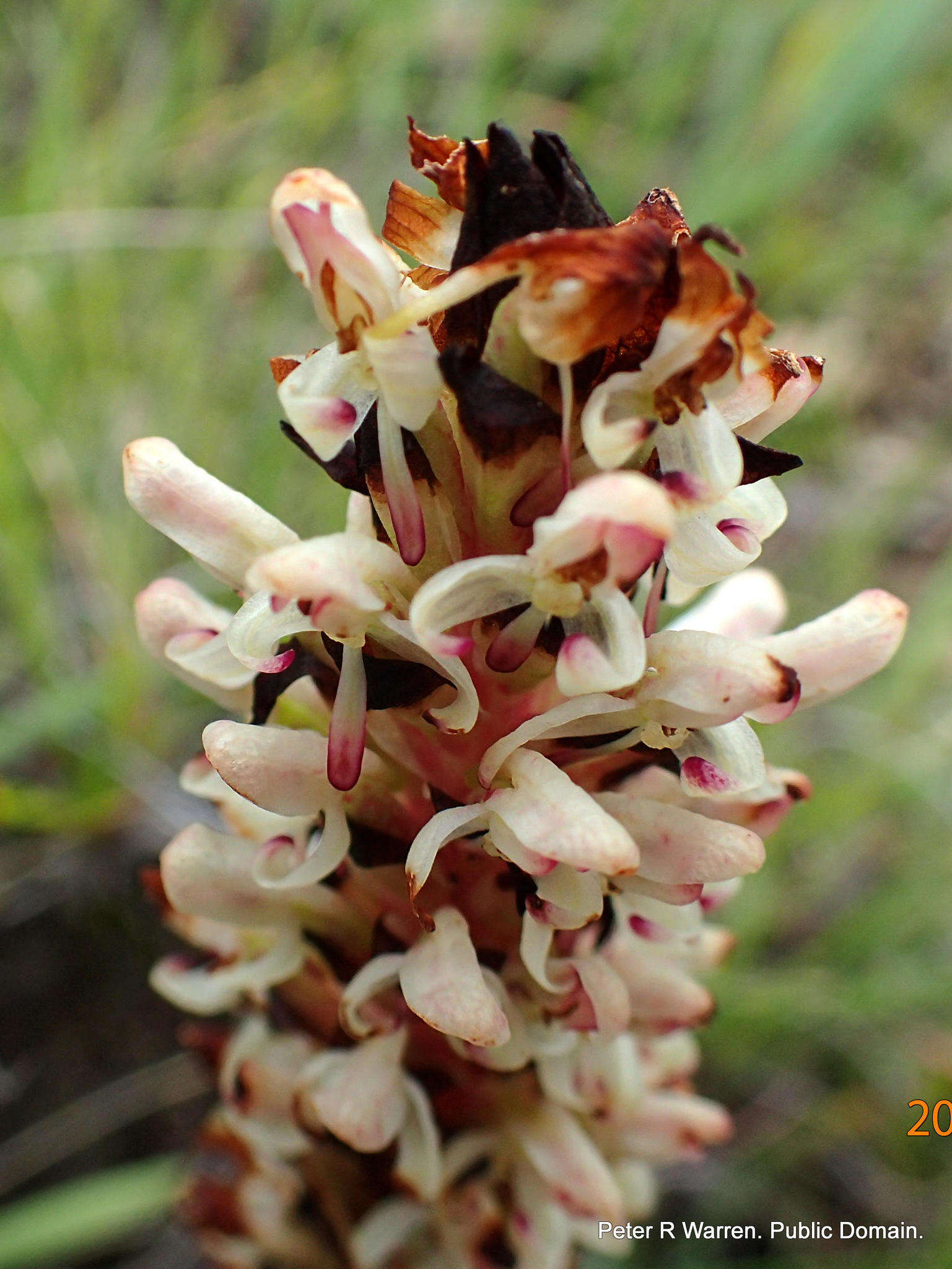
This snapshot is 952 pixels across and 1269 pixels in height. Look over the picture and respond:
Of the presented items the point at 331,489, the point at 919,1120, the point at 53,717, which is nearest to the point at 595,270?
the point at 53,717

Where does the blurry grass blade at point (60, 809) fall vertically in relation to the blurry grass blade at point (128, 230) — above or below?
below

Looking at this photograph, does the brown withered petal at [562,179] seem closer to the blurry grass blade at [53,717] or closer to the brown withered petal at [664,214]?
the brown withered petal at [664,214]

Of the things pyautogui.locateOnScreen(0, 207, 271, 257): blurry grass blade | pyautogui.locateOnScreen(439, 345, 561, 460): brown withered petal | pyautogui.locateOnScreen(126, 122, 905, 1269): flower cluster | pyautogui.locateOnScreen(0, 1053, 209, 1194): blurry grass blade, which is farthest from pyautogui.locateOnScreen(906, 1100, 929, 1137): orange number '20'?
pyautogui.locateOnScreen(0, 207, 271, 257): blurry grass blade

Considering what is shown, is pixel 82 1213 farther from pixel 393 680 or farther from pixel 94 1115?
pixel 393 680

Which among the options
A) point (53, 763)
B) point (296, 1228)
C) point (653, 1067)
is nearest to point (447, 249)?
point (653, 1067)

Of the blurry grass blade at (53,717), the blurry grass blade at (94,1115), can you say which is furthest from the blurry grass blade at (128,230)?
the blurry grass blade at (94,1115)

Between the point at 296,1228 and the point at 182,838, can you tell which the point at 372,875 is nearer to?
the point at 182,838
